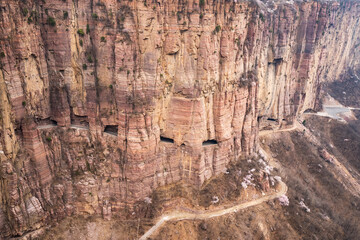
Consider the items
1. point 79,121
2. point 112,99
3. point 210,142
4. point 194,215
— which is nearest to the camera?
point 112,99

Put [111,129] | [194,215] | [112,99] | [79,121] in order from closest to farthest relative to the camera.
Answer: [112,99] < [79,121] < [111,129] < [194,215]

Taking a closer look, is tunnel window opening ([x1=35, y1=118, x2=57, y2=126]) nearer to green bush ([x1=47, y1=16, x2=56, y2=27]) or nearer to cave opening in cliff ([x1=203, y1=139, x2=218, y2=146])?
→ green bush ([x1=47, y1=16, x2=56, y2=27])

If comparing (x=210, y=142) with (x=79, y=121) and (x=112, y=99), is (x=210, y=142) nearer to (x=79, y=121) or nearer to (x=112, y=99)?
(x=112, y=99)

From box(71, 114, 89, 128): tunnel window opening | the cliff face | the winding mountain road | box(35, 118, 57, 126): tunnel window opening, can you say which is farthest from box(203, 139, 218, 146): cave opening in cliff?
box(35, 118, 57, 126): tunnel window opening

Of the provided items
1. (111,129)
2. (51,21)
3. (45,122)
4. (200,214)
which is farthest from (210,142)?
(51,21)

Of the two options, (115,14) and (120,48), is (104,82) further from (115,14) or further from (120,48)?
(115,14)

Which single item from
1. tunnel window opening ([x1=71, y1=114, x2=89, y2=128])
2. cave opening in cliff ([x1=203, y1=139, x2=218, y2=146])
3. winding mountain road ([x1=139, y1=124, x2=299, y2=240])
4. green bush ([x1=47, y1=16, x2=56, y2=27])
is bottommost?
winding mountain road ([x1=139, y1=124, x2=299, y2=240])

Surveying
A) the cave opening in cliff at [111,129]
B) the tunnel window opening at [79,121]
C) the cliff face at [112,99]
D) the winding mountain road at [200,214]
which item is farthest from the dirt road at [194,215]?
the tunnel window opening at [79,121]

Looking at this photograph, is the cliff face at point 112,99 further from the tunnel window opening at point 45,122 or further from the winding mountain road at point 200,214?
the winding mountain road at point 200,214

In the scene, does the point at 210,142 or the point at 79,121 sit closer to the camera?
the point at 79,121

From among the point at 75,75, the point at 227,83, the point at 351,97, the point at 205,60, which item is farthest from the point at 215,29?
the point at 351,97
